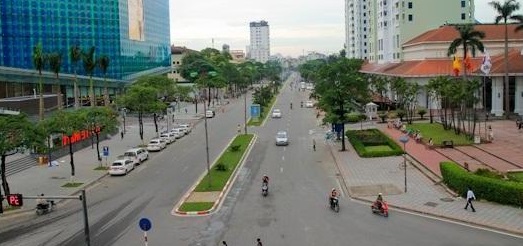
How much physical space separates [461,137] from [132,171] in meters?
30.9

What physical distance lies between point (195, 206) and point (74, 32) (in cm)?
8882

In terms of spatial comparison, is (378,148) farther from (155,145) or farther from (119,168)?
(119,168)

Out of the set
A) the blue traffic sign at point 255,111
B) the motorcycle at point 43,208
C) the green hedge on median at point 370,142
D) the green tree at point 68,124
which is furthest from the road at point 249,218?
the blue traffic sign at point 255,111

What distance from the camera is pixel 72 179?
47250mm

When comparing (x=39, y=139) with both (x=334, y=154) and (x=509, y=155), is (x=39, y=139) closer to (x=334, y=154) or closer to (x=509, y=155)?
(x=334, y=154)

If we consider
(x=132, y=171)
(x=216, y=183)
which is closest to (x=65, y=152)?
(x=132, y=171)

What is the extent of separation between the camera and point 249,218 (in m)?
33.9

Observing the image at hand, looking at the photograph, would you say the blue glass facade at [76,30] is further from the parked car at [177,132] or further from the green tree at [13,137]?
the green tree at [13,137]

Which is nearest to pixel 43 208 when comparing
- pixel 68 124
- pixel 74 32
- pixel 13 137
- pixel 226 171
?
pixel 13 137

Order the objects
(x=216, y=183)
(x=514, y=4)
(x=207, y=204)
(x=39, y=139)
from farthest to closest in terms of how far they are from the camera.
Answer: (x=514, y=4)
(x=216, y=183)
(x=39, y=139)
(x=207, y=204)

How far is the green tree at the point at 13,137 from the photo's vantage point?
125 ft

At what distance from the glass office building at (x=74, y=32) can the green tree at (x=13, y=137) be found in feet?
148

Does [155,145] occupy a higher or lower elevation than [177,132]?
lower

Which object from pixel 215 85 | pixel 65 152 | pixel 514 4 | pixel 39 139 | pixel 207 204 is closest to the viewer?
pixel 207 204
